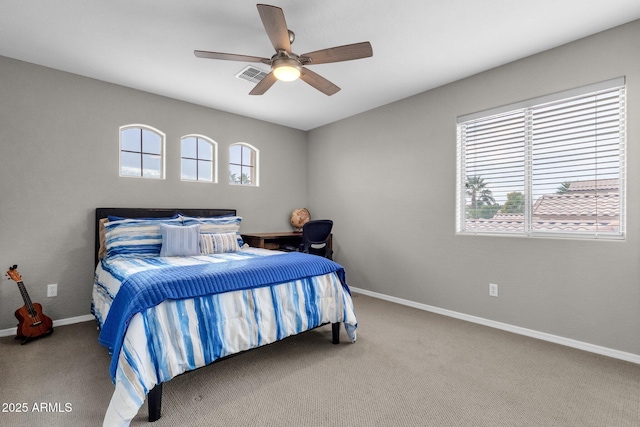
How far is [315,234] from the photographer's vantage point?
12.9ft

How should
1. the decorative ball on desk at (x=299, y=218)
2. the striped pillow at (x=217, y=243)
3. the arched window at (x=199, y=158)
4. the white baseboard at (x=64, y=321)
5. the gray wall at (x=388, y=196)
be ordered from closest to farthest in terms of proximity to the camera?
the gray wall at (x=388, y=196) < the white baseboard at (x=64, y=321) < the striped pillow at (x=217, y=243) < the arched window at (x=199, y=158) < the decorative ball on desk at (x=299, y=218)

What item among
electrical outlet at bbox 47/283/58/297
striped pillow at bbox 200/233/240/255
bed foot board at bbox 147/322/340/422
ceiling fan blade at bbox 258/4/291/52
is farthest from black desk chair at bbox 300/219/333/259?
electrical outlet at bbox 47/283/58/297

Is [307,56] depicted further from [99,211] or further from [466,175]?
[99,211]

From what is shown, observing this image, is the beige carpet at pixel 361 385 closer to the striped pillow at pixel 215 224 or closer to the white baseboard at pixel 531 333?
the white baseboard at pixel 531 333

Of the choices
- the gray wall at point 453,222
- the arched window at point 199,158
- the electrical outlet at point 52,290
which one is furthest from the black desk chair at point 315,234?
the electrical outlet at point 52,290

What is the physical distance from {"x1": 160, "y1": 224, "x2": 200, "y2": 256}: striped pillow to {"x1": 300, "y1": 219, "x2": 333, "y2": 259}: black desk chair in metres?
1.30

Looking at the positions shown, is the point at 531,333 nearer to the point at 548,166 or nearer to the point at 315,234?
the point at 548,166

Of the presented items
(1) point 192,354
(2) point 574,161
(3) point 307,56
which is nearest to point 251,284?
(1) point 192,354

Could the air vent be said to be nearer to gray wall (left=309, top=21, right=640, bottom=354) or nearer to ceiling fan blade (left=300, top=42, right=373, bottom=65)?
ceiling fan blade (left=300, top=42, right=373, bottom=65)

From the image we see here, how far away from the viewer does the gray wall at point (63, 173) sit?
9.48 feet

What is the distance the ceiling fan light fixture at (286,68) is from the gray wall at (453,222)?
1.96m

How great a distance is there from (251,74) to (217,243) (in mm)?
1795

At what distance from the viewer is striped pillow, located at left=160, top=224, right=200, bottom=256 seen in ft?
10.1

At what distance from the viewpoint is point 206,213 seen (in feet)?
13.3
